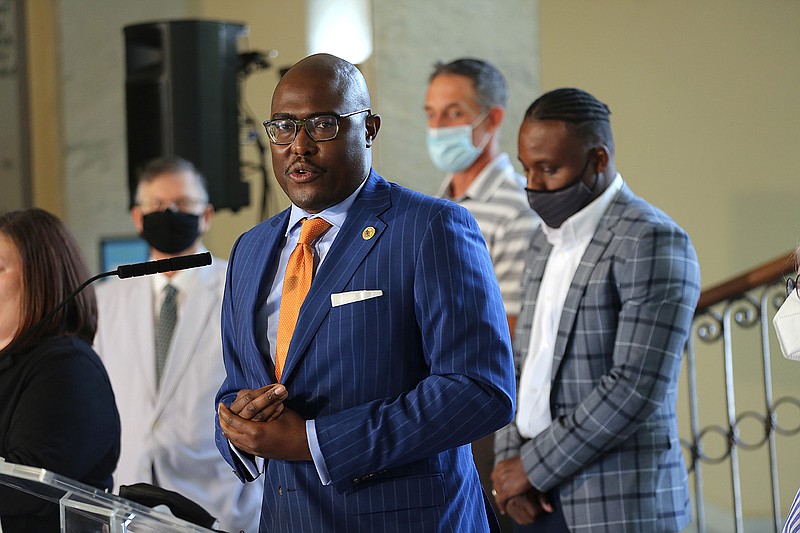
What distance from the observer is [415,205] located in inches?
73.0

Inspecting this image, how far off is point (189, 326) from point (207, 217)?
1.50 feet

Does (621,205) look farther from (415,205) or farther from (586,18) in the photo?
(586,18)

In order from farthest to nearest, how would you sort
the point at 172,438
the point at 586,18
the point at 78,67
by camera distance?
1. the point at 78,67
2. the point at 586,18
3. the point at 172,438

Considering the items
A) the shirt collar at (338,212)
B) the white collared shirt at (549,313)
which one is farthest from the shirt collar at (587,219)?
the shirt collar at (338,212)

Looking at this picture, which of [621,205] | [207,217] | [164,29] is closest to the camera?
[621,205]

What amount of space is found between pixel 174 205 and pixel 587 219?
1517 mm

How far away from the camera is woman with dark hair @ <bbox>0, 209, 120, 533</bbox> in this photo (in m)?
2.18

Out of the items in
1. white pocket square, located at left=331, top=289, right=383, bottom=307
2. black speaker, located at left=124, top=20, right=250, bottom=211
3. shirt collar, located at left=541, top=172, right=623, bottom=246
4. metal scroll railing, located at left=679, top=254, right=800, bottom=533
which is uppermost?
black speaker, located at left=124, top=20, right=250, bottom=211

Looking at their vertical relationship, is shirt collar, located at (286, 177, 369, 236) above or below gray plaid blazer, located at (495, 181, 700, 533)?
above

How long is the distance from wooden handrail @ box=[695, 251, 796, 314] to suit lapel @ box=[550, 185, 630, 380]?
2.71 feet

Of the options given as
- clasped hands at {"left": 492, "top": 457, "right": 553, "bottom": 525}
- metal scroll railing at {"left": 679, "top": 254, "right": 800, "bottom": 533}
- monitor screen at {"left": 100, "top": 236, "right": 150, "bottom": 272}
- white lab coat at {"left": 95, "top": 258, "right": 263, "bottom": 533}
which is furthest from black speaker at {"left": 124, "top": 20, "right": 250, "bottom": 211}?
metal scroll railing at {"left": 679, "top": 254, "right": 800, "bottom": 533}

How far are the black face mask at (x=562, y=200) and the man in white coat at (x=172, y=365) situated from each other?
1.18 meters

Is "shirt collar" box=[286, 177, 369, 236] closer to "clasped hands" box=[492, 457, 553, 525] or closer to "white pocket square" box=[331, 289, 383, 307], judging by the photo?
"white pocket square" box=[331, 289, 383, 307]

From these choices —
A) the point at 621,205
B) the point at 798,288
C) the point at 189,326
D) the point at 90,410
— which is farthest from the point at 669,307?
the point at 189,326
